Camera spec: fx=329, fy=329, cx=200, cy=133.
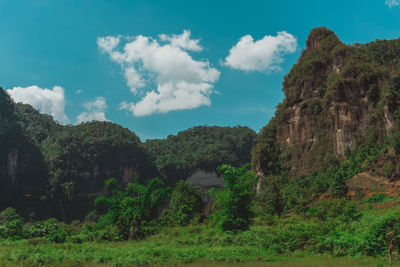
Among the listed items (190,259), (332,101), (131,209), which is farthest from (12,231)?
(332,101)

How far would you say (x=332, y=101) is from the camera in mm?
33719

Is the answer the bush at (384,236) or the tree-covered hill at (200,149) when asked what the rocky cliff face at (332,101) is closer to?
the bush at (384,236)

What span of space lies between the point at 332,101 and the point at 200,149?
54250 millimetres

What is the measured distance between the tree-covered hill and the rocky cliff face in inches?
1603

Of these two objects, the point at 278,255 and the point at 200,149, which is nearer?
the point at 278,255

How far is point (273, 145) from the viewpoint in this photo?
1604 inches

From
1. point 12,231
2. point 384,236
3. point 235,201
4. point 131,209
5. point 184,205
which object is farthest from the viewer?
point 184,205

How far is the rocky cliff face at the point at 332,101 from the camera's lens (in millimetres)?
30016

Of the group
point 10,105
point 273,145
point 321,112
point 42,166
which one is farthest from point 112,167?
point 321,112

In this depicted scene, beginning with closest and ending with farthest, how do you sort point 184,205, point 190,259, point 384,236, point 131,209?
point 384,236 → point 190,259 → point 131,209 → point 184,205

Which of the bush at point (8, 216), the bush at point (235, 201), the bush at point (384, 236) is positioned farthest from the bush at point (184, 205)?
the bush at point (8, 216)

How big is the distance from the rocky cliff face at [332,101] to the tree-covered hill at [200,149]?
40.7 metres

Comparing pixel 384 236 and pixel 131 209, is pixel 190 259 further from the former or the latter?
pixel 131 209

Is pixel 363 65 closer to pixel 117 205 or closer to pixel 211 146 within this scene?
pixel 117 205
